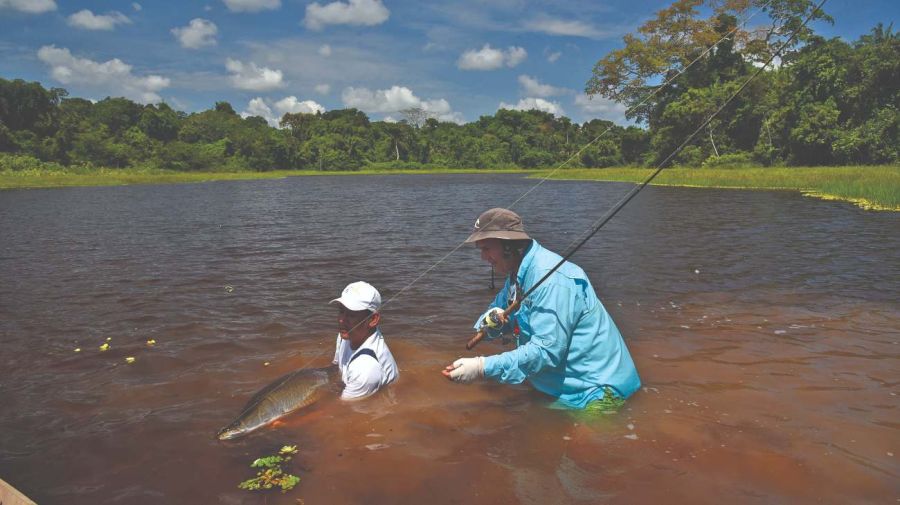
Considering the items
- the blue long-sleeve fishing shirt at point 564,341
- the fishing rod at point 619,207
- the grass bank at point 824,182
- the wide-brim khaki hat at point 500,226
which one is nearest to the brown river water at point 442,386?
the blue long-sleeve fishing shirt at point 564,341

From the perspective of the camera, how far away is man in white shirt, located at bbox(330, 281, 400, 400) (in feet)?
15.9

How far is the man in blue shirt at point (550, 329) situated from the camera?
4211 millimetres

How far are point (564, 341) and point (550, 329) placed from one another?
17cm

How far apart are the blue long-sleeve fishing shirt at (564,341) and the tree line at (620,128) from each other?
2801 millimetres

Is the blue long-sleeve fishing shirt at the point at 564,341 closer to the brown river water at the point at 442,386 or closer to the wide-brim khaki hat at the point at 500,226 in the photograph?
the wide-brim khaki hat at the point at 500,226

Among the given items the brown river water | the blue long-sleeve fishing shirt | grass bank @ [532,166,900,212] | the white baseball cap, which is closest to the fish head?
the brown river water

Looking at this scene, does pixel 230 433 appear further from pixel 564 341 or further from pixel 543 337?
pixel 564 341

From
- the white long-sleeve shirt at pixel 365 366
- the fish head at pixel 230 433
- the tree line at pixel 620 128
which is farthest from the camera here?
the tree line at pixel 620 128

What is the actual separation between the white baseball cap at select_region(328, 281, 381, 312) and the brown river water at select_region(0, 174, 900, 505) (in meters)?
1.13

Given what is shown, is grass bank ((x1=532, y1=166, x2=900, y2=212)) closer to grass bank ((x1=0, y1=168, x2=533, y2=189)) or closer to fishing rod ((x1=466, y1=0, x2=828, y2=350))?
fishing rod ((x1=466, y1=0, x2=828, y2=350))

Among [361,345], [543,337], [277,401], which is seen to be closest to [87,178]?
[277,401]

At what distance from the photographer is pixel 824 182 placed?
28.5 m

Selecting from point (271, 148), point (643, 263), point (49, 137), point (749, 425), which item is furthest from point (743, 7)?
point (49, 137)

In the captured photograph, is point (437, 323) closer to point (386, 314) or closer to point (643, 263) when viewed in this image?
point (386, 314)
